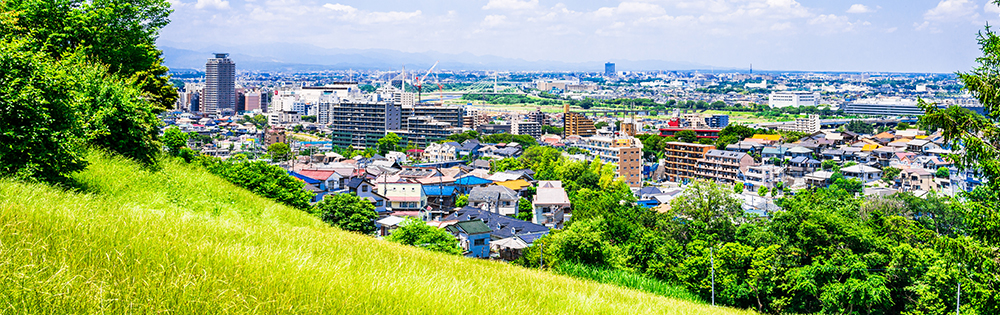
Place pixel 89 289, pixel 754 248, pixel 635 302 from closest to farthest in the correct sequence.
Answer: pixel 89 289 → pixel 635 302 → pixel 754 248

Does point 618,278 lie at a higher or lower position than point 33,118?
lower

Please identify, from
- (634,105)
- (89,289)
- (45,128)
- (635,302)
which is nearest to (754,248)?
(635,302)

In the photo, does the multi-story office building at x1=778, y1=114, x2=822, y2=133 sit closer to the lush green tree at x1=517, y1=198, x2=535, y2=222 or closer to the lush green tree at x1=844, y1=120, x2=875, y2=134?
the lush green tree at x1=844, y1=120, x2=875, y2=134

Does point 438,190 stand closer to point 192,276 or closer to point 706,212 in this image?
point 706,212

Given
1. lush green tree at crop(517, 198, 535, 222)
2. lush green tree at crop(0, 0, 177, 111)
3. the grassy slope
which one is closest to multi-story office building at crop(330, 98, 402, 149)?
lush green tree at crop(517, 198, 535, 222)

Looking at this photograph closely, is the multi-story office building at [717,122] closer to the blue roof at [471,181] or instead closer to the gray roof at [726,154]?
the gray roof at [726,154]

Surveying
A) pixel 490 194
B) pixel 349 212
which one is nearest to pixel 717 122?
pixel 490 194

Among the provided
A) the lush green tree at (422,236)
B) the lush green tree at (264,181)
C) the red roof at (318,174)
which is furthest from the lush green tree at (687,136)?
the lush green tree at (264,181)

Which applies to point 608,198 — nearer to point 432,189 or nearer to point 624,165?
point 432,189
